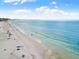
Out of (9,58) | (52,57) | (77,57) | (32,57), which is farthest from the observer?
(77,57)

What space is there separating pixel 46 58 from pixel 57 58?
1.01 m

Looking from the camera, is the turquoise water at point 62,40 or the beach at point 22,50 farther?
the turquoise water at point 62,40

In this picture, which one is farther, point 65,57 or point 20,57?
point 65,57

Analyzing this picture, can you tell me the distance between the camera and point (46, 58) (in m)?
12.5

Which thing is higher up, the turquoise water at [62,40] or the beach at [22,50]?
the beach at [22,50]

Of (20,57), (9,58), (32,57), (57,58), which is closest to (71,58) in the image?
(57,58)

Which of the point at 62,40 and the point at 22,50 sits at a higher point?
the point at 22,50

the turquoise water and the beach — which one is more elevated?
the beach

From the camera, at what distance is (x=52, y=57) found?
1299 cm

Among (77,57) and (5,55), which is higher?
(5,55)

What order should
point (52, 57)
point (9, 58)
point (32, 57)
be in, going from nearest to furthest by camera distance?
point (9, 58) → point (32, 57) → point (52, 57)

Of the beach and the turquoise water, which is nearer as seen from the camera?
the beach

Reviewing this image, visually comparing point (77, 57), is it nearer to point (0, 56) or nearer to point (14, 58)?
point (14, 58)

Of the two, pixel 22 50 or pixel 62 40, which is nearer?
pixel 22 50
